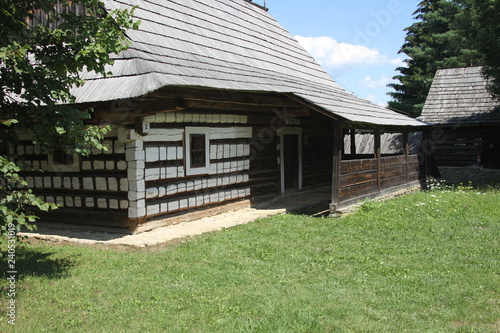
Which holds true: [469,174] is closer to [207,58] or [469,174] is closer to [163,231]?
[207,58]

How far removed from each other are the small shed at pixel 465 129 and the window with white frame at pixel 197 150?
1158 centimetres

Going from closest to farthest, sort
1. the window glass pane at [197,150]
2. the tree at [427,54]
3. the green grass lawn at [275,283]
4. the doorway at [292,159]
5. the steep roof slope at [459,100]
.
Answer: the green grass lawn at [275,283] → the window glass pane at [197,150] → the doorway at [292,159] → the steep roof slope at [459,100] → the tree at [427,54]

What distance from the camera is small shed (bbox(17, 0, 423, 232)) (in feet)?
Result: 24.8

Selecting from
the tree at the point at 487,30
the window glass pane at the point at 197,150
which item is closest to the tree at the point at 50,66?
the window glass pane at the point at 197,150

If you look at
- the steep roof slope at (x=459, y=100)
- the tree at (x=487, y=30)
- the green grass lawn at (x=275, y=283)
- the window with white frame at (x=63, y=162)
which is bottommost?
the green grass lawn at (x=275, y=283)

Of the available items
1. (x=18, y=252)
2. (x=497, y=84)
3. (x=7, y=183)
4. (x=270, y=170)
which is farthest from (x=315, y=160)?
(x=7, y=183)

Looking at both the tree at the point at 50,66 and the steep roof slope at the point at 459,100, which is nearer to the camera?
the tree at the point at 50,66

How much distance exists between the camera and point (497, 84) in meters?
16.3

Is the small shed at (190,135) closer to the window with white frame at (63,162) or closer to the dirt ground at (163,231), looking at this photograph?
the window with white frame at (63,162)

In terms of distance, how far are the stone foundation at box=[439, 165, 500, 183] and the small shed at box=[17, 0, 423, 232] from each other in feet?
20.6

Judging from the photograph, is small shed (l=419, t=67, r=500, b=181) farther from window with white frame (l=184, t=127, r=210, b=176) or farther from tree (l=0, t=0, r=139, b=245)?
tree (l=0, t=0, r=139, b=245)

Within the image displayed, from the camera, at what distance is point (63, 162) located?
340 inches

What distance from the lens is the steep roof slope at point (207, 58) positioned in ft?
24.2

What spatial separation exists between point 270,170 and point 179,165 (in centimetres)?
362
